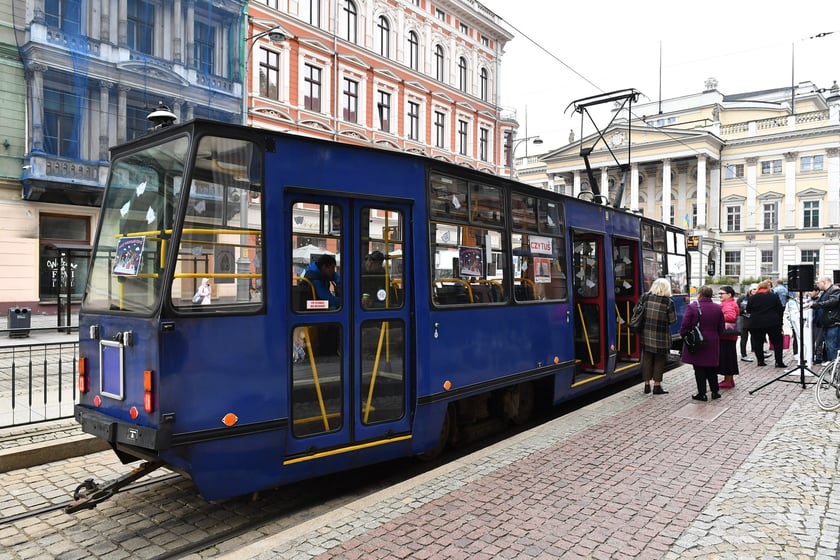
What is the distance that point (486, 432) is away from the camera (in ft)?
24.1

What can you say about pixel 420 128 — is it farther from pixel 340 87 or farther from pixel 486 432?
pixel 486 432

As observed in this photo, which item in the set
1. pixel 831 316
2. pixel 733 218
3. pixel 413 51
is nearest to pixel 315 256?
pixel 831 316

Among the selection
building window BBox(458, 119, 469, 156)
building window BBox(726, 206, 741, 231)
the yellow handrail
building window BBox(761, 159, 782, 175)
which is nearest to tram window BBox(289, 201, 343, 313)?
the yellow handrail

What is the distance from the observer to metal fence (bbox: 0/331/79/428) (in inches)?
307

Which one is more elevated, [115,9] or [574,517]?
[115,9]

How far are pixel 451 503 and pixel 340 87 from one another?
1136 inches

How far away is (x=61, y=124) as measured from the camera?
21406 millimetres

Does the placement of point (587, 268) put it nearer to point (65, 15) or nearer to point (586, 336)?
point (586, 336)

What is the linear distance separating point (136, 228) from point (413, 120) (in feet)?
106

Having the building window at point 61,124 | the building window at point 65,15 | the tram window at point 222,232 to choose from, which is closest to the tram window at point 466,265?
the tram window at point 222,232

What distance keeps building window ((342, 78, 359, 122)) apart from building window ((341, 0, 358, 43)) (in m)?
2.26

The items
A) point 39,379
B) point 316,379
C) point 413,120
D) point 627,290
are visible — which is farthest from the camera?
point 413,120

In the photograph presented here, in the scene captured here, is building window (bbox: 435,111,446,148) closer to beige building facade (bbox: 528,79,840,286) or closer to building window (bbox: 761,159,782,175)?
beige building facade (bbox: 528,79,840,286)

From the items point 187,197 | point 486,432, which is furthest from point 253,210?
point 486,432
